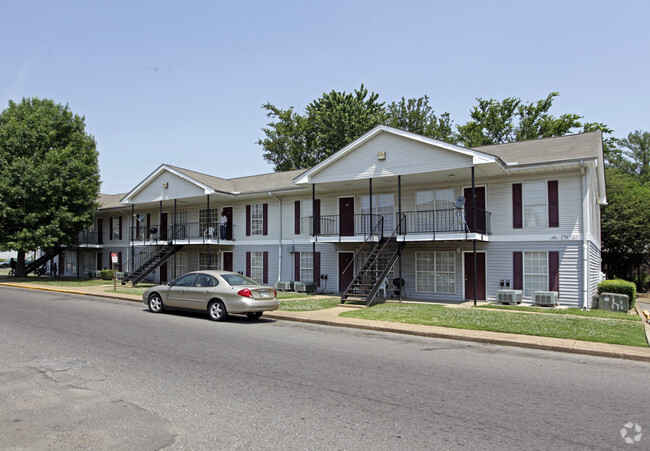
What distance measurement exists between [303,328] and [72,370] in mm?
6222

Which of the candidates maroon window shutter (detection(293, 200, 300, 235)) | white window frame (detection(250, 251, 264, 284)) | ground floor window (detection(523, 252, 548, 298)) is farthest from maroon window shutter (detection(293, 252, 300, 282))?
ground floor window (detection(523, 252, 548, 298))

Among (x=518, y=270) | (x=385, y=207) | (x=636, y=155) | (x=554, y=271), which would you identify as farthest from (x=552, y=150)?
(x=636, y=155)

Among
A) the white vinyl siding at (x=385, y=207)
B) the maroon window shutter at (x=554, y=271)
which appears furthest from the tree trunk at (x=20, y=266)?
the maroon window shutter at (x=554, y=271)

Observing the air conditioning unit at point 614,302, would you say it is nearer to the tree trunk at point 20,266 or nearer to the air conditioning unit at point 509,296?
the air conditioning unit at point 509,296

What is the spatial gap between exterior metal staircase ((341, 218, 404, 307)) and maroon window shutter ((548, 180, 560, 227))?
571cm

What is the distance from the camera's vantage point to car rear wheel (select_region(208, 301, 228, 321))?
42.7 ft

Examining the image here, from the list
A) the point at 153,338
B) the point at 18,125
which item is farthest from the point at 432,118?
the point at 153,338

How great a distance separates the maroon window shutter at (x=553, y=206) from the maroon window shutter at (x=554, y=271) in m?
1.16

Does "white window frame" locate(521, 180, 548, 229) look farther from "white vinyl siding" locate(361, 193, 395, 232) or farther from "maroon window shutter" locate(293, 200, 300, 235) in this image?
"maroon window shutter" locate(293, 200, 300, 235)

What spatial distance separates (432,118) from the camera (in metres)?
49.5

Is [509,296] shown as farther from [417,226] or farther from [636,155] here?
[636,155]

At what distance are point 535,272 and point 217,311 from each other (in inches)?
484

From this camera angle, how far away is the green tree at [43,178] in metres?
28.9

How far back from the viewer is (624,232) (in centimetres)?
3241
